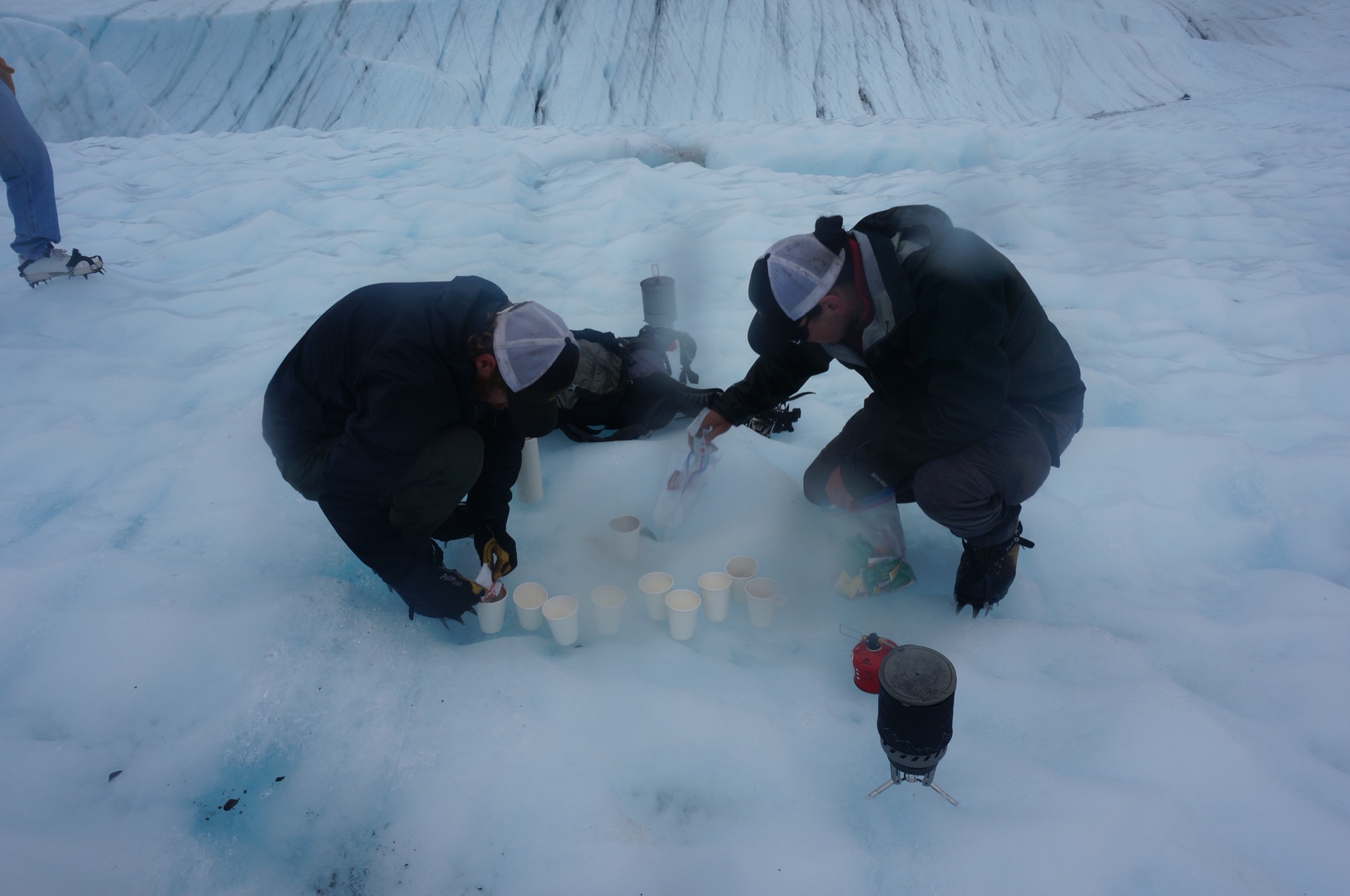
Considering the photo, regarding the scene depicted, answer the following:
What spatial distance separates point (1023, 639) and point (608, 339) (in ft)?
5.96

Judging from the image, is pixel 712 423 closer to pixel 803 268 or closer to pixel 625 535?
pixel 625 535

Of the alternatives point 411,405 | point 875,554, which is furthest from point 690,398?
point 411,405

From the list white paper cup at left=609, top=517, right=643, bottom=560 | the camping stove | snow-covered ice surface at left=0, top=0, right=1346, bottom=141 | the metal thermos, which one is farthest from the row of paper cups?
snow-covered ice surface at left=0, top=0, right=1346, bottom=141

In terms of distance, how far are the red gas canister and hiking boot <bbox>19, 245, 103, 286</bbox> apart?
4232 millimetres

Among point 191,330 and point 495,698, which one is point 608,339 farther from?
point 191,330

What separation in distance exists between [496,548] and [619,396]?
92 centimetres

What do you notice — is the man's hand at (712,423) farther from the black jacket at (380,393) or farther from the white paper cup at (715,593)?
the black jacket at (380,393)

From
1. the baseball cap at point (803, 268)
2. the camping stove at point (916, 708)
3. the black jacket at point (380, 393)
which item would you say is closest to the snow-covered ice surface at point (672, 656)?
the camping stove at point (916, 708)

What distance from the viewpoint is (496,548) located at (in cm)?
208

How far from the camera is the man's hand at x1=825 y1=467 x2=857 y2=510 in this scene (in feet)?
6.93

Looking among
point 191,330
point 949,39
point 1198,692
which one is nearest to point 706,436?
point 1198,692

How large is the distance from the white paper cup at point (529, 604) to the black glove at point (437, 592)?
0.11 meters

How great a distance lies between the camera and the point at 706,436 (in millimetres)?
2322

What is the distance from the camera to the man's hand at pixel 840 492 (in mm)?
2111
